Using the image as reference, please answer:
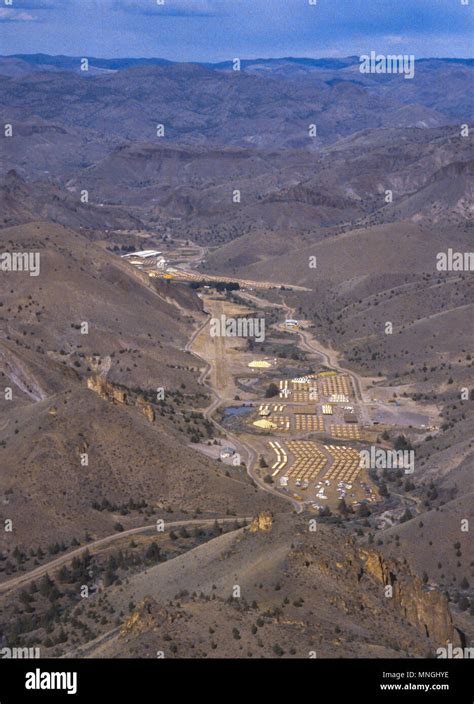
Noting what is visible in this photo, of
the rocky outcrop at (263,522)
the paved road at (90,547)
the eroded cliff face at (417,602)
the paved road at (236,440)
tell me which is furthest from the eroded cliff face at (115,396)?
the eroded cliff face at (417,602)

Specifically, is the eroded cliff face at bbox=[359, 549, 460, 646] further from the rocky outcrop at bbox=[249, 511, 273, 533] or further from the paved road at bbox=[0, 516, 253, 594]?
the paved road at bbox=[0, 516, 253, 594]

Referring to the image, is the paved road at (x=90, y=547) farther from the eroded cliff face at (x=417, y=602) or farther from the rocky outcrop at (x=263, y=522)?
the eroded cliff face at (x=417, y=602)

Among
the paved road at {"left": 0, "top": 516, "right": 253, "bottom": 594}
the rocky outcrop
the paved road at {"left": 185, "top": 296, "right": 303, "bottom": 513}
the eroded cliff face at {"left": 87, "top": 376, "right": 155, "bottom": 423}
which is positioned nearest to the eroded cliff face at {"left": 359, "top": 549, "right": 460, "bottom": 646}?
the rocky outcrop

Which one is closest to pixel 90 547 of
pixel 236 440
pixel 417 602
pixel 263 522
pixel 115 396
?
pixel 263 522

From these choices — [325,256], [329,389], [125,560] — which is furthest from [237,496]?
[325,256]

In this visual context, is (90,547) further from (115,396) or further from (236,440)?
(236,440)
